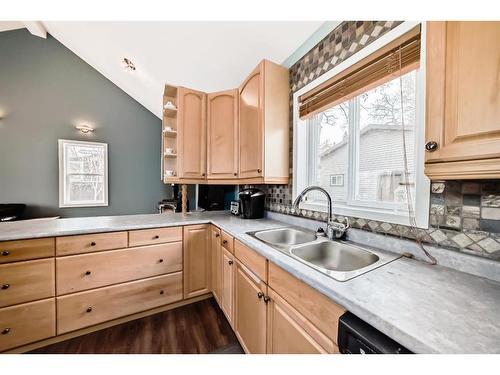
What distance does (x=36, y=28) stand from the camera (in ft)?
10.5

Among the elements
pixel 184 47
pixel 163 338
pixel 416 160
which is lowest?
pixel 163 338

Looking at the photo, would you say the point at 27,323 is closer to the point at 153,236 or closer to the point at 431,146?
the point at 153,236

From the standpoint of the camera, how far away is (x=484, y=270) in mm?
688

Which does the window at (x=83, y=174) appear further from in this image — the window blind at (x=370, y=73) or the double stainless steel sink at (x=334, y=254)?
the window blind at (x=370, y=73)

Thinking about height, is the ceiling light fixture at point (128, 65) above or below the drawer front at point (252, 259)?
above

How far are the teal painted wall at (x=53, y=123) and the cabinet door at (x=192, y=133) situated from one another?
2827 millimetres

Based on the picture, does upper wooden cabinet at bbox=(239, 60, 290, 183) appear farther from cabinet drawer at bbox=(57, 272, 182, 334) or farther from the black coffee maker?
cabinet drawer at bbox=(57, 272, 182, 334)

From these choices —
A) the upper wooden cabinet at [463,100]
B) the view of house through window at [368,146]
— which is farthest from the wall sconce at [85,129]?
the upper wooden cabinet at [463,100]

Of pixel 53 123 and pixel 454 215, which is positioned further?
pixel 53 123

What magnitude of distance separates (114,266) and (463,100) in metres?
2.14

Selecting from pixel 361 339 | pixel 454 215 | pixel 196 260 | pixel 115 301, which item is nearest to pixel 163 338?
pixel 115 301

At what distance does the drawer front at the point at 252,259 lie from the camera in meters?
1.01
